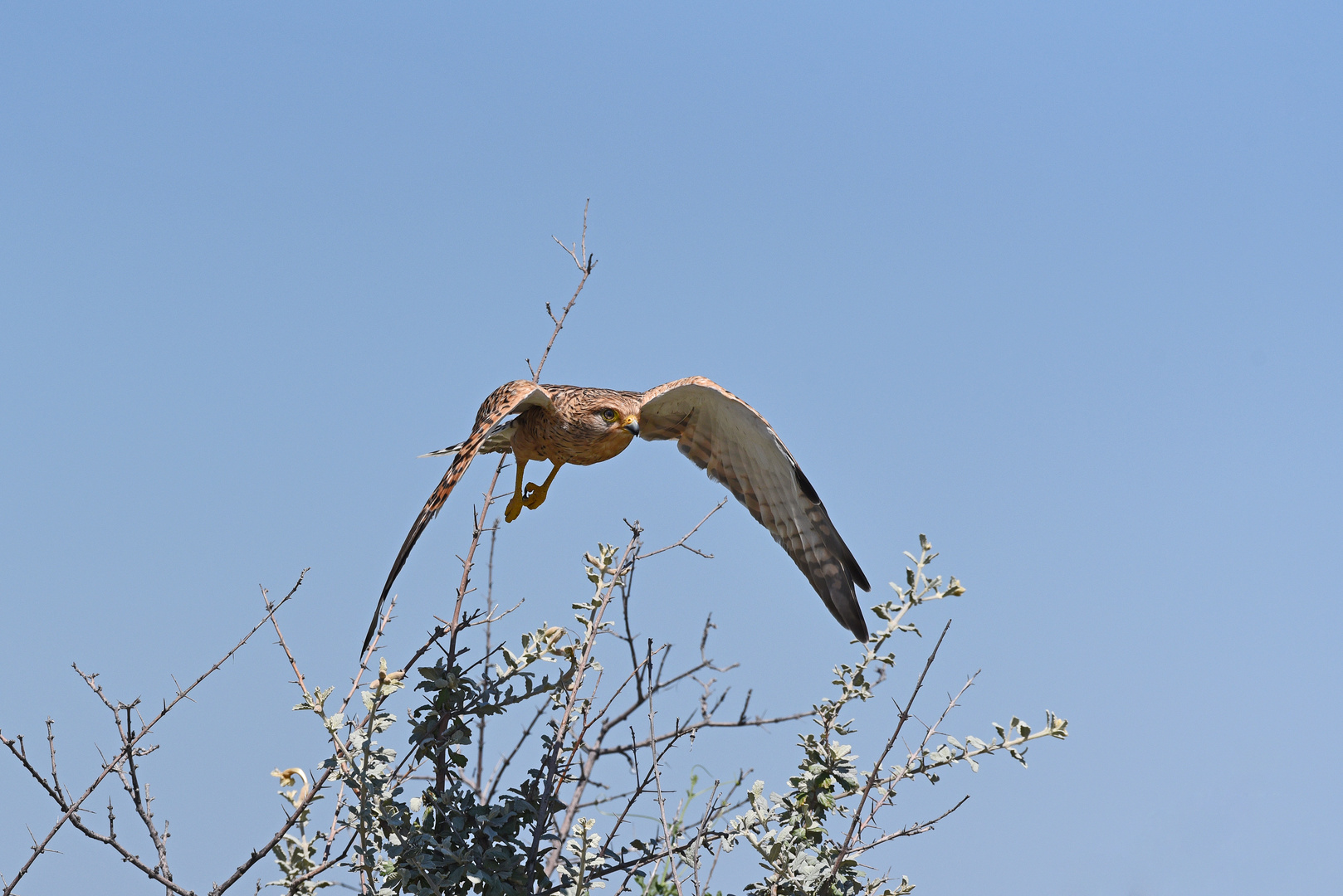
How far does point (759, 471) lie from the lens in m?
5.55

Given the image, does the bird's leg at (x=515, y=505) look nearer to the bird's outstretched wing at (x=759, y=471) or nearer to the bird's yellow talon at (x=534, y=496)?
the bird's yellow talon at (x=534, y=496)

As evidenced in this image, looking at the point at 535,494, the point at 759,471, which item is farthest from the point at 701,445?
the point at 535,494

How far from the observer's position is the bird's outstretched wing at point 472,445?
3.59 meters

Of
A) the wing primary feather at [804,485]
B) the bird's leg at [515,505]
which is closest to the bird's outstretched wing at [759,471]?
the wing primary feather at [804,485]

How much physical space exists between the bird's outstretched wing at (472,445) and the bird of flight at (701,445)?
12 millimetres

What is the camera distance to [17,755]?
3.18 m

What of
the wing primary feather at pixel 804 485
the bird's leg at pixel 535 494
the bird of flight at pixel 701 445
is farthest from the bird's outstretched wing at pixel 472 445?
the wing primary feather at pixel 804 485

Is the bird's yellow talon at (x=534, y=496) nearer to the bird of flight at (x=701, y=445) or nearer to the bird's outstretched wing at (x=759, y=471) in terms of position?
the bird of flight at (x=701, y=445)

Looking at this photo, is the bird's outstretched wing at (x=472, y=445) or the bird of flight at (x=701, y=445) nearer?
the bird's outstretched wing at (x=472, y=445)

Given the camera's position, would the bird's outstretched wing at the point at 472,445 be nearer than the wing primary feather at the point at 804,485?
Yes

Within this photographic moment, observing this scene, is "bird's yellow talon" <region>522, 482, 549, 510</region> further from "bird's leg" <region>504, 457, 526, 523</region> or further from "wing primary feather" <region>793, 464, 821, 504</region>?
"wing primary feather" <region>793, 464, 821, 504</region>

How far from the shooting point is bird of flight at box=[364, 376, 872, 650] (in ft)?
16.9

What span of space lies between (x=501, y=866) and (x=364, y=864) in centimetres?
41

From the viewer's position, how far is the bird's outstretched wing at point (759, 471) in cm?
523
